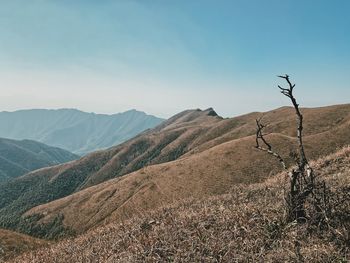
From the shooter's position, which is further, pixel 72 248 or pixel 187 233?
pixel 72 248

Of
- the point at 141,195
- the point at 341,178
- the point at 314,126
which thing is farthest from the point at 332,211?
the point at 314,126

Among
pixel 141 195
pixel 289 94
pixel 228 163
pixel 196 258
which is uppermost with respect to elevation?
pixel 289 94

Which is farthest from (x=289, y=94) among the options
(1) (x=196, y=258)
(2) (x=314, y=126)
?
(2) (x=314, y=126)

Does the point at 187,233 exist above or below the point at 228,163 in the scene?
above

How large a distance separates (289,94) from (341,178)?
24.7 feet

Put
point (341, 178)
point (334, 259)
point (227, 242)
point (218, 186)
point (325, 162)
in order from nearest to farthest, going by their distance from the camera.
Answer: point (334, 259), point (227, 242), point (341, 178), point (325, 162), point (218, 186)

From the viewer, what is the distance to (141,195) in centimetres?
10800

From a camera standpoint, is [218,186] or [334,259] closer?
[334,259]

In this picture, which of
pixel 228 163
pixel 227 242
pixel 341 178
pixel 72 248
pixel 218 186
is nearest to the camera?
pixel 227 242

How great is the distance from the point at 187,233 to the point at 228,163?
89.0 meters

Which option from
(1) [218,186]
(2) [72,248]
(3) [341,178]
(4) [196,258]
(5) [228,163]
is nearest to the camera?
(4) [196,258]

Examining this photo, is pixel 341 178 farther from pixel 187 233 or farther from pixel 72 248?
pixel 72 248

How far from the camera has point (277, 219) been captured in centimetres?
1151

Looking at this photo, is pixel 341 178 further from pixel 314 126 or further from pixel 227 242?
pixel 314 126
